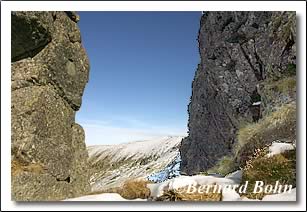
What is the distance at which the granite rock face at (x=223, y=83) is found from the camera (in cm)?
1834

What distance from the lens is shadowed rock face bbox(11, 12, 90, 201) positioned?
5949 mm

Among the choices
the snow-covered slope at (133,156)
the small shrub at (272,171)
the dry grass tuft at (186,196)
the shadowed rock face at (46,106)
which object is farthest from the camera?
the snow-covered slope at (133,156)

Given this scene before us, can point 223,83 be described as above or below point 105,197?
above

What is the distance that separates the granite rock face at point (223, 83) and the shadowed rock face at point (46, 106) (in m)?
10.00

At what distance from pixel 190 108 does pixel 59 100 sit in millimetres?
20761

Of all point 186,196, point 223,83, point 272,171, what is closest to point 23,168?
point 186,196

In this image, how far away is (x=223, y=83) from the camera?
845 inches

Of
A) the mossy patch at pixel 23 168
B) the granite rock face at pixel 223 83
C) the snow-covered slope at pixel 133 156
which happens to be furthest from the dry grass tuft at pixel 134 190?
the snow-covered slope at pixel 133 156

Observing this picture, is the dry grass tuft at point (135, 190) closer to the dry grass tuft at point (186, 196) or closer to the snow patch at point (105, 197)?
the snow patch at point (105, 197)

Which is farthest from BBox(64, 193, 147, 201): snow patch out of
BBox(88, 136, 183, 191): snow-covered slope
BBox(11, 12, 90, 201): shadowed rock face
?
BBox(88, 136, 183, 191): snow-covered slope

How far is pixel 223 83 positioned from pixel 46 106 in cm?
1617

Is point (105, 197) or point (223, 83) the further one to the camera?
point (223, 83)

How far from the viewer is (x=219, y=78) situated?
21.8m

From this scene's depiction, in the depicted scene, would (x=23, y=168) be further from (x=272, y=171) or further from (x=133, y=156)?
(x=133, y=156)
